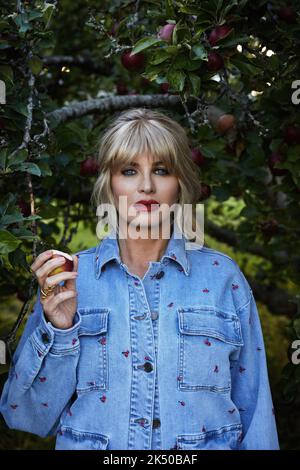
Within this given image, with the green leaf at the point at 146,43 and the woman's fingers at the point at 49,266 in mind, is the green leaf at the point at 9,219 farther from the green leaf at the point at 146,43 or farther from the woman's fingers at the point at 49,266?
the green leaf at the point at 146,43

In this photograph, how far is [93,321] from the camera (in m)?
1.67

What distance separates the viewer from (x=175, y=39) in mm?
1741

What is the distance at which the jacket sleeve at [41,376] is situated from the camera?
1.59m

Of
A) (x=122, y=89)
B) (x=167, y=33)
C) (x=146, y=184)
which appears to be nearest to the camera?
(x=146, y=184)

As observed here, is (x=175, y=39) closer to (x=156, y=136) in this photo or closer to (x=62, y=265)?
(x=156, y=136)

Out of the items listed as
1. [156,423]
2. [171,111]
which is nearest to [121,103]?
[171,111]

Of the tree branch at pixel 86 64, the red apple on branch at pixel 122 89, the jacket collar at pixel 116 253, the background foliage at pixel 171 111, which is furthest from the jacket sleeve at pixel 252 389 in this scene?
the tree branch at pixel 86 64

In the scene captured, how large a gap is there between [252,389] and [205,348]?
194 millimetres

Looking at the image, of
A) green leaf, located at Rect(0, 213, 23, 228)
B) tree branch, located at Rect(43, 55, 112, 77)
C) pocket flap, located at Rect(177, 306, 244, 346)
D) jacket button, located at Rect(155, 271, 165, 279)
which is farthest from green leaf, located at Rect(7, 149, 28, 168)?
tree branch, located at Rect(43, 55, 112, 77)

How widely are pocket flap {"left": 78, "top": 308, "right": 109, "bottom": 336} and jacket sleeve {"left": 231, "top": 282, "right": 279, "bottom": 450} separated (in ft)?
1.23

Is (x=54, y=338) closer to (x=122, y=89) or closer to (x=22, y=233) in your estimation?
(x=22, y=233)

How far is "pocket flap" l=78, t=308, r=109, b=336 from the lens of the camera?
165 cm
